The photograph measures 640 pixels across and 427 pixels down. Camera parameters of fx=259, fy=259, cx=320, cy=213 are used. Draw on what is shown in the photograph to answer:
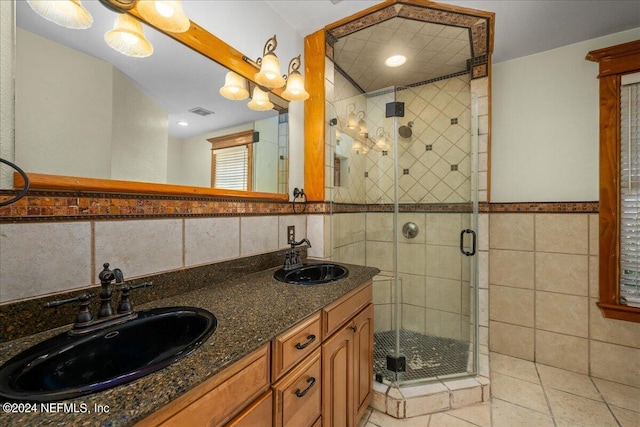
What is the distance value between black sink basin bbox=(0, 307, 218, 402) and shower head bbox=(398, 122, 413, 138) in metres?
1.82

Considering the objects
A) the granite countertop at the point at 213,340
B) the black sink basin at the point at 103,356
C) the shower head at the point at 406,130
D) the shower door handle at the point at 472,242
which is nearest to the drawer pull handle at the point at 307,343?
the granite countertop at the point at 213,340

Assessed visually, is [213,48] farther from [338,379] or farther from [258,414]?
[338,379]

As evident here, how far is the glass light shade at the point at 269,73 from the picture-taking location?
1420 mm

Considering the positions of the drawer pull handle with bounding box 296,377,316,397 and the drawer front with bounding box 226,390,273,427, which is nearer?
the drawer front with bounding box 226,390,273,427

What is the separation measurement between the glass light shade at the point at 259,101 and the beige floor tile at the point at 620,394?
2.85 meters

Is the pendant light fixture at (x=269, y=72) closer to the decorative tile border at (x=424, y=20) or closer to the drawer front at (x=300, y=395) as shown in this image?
the decorative tile border at (x=424, y=20)

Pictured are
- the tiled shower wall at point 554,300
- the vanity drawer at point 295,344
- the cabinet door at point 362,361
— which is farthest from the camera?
the tiled shower wall at point 554,300

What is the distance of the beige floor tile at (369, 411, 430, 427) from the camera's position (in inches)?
58.5

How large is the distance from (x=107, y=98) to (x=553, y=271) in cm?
291

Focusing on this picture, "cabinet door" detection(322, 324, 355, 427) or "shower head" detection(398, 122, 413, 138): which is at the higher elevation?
"shower head" detection(398, 122, 413, 138)

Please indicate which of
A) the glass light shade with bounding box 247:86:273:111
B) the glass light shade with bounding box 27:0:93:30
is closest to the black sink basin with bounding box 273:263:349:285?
the glass light shade with bounding box 247:86:273:111

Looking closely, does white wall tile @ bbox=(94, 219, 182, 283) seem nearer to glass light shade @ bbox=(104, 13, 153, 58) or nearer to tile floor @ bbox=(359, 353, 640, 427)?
glass light shade @ bbox=(104, 13, 153, 58)

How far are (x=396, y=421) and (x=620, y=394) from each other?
155 cm

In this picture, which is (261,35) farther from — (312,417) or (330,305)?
(312,417)
